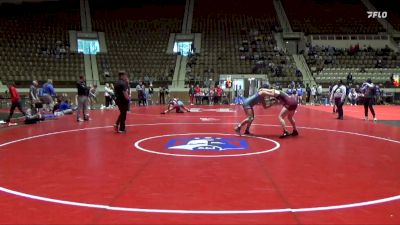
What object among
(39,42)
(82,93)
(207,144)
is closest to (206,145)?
(207,144)

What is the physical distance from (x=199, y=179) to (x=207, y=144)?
11.2ft

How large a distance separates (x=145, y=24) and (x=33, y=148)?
32.5m

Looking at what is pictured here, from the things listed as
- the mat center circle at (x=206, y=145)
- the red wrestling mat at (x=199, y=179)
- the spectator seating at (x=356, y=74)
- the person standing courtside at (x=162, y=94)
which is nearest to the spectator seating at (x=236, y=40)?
the spectator seating at (x=356, y=74)

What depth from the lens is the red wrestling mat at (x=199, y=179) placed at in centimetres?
476

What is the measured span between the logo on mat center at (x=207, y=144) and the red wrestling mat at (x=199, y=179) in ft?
0.07

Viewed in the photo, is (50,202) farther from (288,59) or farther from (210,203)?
(288,59)

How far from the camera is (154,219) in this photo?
15.0ft

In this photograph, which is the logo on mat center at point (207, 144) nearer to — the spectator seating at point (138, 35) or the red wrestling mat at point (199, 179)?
the red wrestling mat at point (199, 179)

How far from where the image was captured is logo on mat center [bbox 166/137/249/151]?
30.3 ft

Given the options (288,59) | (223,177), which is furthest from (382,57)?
(223,177)

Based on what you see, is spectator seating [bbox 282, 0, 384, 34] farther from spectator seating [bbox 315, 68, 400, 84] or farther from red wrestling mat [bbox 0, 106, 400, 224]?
red wrestling mat [bbox 0, 106, 400, 224]

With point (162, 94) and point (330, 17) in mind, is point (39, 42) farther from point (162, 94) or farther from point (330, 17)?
point (330, 17)

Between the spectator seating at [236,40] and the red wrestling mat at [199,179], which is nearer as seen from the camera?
the red wrestling mat at [199,179]

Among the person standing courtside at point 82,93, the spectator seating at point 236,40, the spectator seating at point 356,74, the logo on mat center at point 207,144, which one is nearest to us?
the logo on mat center at point 207,144
